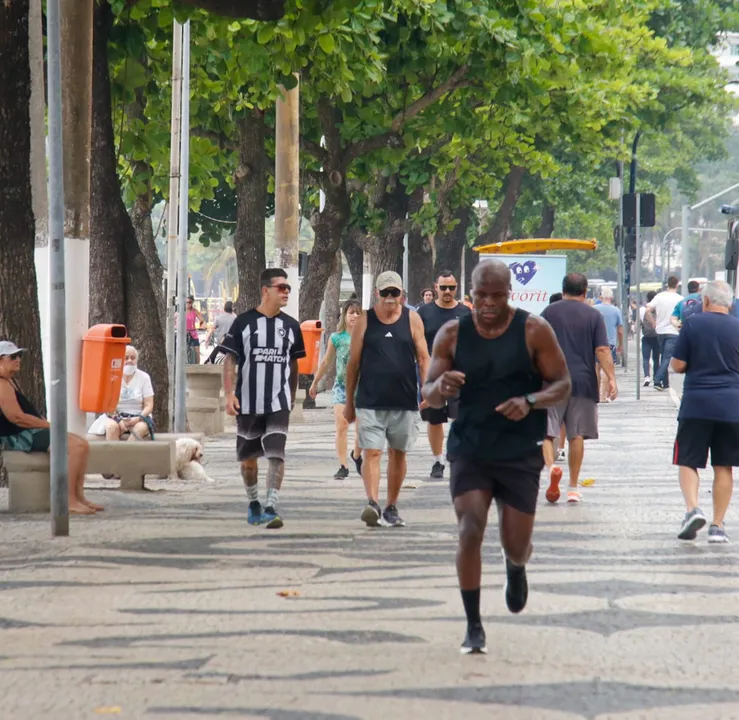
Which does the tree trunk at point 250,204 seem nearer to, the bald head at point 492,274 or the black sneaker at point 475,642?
the bald head at point 492,274

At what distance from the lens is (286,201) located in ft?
79.7

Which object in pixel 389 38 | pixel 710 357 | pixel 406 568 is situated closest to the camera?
pixel 406 568

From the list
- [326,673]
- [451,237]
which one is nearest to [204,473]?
[326,673]

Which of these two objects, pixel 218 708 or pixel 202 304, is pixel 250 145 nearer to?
pixel 218 708

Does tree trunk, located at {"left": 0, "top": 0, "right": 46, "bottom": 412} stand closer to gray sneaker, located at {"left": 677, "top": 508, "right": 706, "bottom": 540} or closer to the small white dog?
the small white dog

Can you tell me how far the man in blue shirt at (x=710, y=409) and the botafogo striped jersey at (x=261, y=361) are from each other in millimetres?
2669

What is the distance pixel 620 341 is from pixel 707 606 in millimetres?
37185

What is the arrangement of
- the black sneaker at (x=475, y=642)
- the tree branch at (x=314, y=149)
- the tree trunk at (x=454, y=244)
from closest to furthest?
1. the black sneaker at (x=475, y=642)
2. the tree branch at (x=314, y=149)
3. the tree trunk at (x=454, y=244)

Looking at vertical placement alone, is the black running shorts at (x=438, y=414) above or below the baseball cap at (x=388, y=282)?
below

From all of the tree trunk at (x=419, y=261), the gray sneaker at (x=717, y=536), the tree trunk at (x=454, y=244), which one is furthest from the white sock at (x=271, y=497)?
the tree trunk at (x=454, y=244)

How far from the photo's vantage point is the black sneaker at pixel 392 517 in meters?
11.9

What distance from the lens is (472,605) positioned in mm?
7215

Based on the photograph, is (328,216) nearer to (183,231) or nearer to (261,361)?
(183,231)

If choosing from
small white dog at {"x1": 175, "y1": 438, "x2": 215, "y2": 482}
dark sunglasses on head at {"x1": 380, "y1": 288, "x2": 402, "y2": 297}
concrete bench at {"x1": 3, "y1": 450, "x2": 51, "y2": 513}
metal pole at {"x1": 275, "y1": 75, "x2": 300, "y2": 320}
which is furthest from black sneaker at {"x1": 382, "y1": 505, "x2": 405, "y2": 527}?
metal pole at {"x1": 275, "y1": 75, "x2": 300, "y2": 320}
